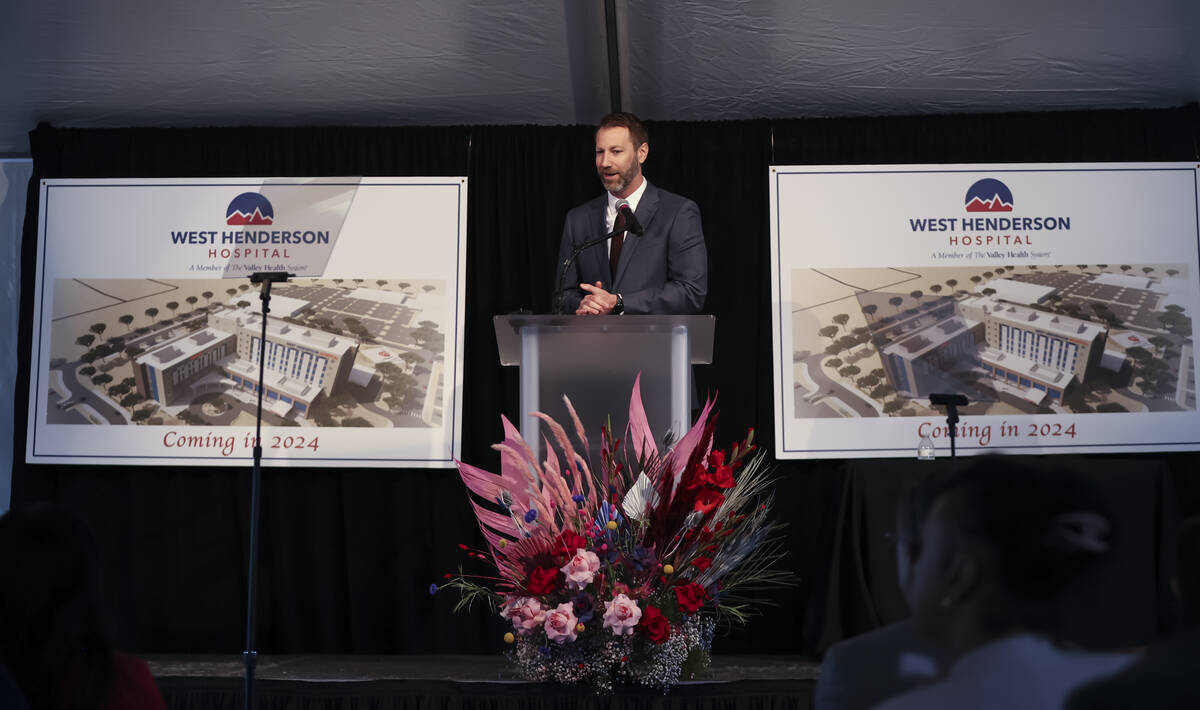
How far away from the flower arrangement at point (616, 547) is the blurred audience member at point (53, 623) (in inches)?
47.8

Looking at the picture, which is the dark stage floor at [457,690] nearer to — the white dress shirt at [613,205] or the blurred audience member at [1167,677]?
the white dress shirt at [613,205]

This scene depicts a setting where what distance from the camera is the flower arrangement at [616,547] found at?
221cm

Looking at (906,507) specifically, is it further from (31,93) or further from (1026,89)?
(31,93)

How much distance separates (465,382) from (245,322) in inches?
40.3

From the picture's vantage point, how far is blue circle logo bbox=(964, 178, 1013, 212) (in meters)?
4.52

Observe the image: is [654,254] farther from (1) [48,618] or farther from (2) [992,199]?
(1) [48,618]

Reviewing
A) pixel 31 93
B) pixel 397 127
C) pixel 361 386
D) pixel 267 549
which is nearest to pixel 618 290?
pixel 361 386

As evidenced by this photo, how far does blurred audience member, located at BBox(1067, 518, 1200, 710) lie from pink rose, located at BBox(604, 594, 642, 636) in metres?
1.71

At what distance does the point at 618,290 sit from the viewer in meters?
3.64

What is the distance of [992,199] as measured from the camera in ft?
14.8

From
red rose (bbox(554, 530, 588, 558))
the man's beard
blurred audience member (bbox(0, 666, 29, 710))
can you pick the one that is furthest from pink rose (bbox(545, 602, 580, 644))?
the man's beard

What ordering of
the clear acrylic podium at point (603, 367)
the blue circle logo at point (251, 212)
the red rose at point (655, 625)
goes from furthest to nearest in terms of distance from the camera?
the blue circle logo at point (251, 212) < the clear acrylic podium at point (603, 367) < the red rose at point (655, 625)

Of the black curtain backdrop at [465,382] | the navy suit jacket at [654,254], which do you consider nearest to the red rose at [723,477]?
the navy suit jacket at [654,254]

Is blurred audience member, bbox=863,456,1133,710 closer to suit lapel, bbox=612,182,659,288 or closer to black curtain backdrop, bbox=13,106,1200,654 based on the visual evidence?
suit lapel, bbox=612,182,659,288
